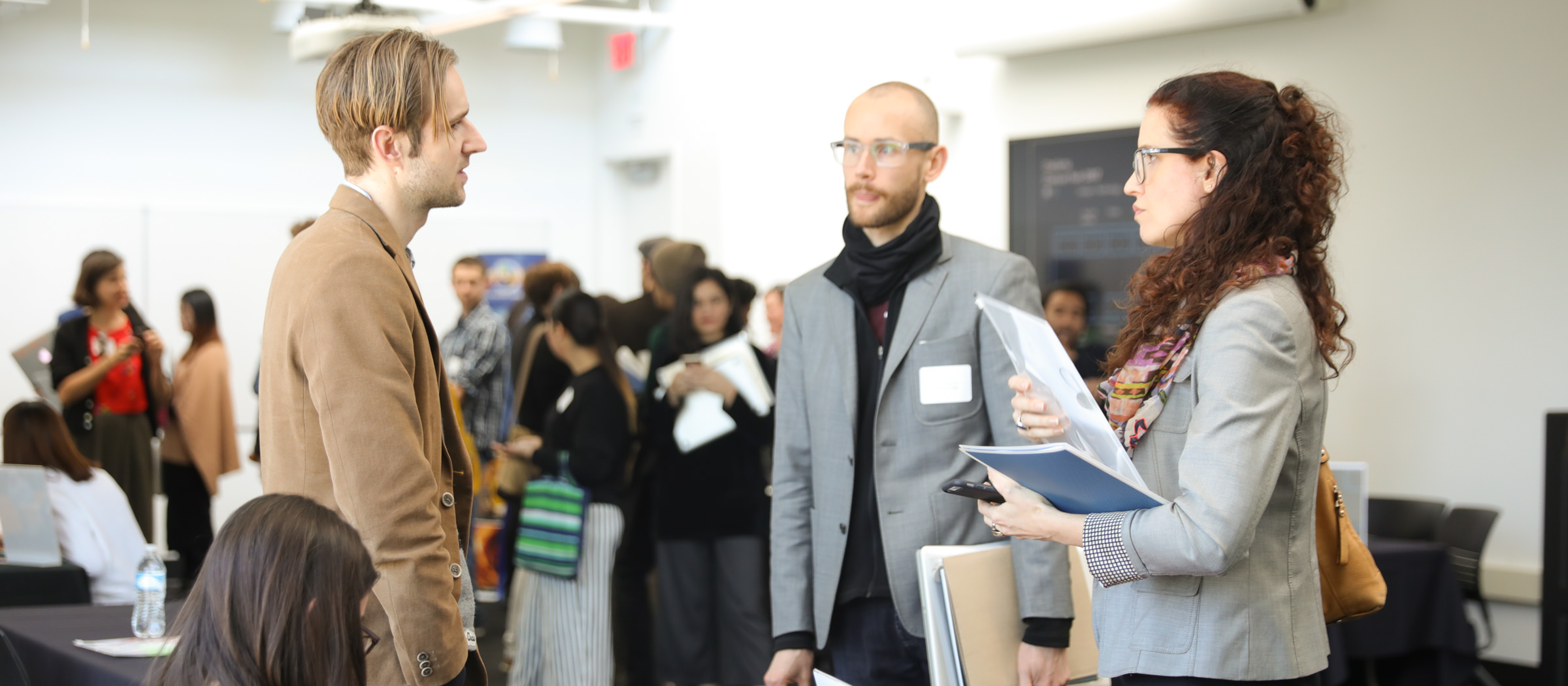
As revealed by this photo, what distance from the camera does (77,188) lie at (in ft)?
23.6

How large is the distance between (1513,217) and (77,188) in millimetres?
7891

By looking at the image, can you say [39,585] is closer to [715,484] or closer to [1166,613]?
[715,484]

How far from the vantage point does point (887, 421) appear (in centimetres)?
212

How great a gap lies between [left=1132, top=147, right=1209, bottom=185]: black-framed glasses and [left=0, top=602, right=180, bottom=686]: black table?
1964 millimetres

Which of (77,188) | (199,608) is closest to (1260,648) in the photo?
(199,608)

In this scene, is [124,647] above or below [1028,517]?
below

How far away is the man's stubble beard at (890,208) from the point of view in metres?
2.20

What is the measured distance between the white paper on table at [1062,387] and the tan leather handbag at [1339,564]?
1.01 feet

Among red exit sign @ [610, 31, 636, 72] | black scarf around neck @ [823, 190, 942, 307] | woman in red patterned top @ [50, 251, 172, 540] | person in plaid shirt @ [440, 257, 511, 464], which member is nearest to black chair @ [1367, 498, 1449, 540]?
black scarf around neck @ [823, 190, 942, 307]

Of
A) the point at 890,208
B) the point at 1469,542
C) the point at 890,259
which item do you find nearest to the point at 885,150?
the point at 890,208

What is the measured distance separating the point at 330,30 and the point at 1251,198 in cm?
476

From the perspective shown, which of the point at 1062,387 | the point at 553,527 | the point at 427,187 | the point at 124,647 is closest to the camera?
the point at 1062,387

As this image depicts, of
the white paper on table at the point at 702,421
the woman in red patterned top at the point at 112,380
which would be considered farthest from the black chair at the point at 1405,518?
the woman in red patterned top at the point at 112,380

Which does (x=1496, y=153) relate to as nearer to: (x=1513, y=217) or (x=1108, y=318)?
(x=1513, y=217)
